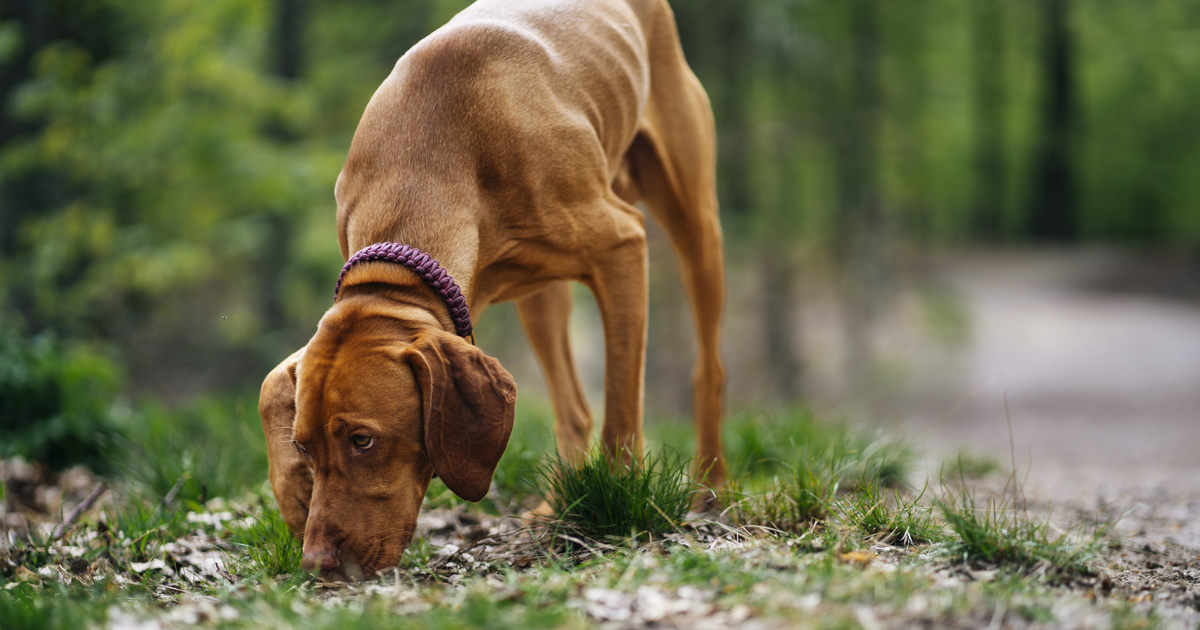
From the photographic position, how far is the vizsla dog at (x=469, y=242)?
254 centimetres

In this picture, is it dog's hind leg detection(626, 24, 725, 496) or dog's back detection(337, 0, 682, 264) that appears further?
dog's hind leg detection(626, 24, 725, 496)

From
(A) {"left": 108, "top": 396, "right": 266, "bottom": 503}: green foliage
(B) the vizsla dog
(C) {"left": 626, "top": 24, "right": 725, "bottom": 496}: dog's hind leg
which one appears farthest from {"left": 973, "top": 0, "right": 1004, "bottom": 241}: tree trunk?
(A) {"left": 108, "top": 396, "right": 266, "bottom": 503}: green foliage

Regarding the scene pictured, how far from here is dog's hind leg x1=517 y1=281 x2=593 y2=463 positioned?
4.19 metres

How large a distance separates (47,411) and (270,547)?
10.6 feet

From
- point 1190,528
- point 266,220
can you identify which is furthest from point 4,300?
point 1190,528

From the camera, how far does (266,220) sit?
9.91 metres

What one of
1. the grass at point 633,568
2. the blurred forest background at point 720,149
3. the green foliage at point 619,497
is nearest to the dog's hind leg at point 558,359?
the grass at point 633,568

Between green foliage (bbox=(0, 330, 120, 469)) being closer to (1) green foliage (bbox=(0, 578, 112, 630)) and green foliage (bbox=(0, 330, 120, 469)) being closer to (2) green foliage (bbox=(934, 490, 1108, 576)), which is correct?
(1) green foliage (bbox=(0, 578, 112, 630))

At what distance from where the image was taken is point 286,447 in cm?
290

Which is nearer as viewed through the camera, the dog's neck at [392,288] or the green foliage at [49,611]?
the green foliage at [49,611]

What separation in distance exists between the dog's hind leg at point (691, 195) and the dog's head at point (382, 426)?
1.76 m

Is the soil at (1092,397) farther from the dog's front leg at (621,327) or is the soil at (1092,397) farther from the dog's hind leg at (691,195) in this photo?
the dog's front leg at (621,327)

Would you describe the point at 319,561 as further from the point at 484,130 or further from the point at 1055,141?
the point at 1055,141

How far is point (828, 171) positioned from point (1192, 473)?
15676 millimetres
